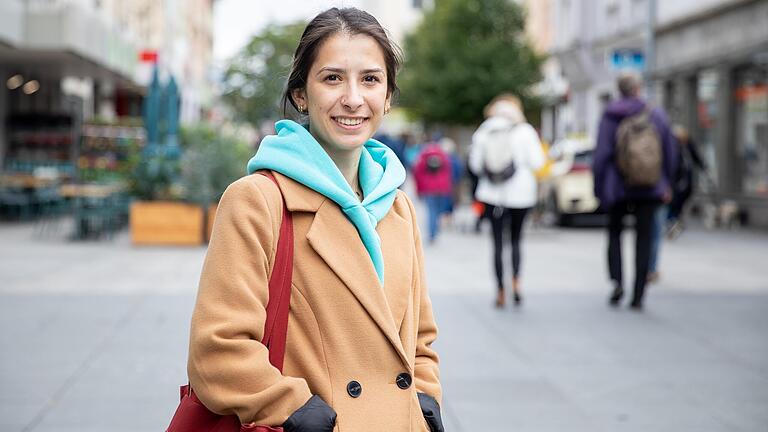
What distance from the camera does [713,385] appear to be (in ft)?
20.5

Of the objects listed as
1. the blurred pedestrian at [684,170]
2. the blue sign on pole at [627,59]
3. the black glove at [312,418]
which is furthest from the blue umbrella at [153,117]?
the black glove at [312,418]

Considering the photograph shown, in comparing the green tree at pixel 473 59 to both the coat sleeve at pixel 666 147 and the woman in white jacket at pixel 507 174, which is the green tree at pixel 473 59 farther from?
the coat sleeve at pixel 666 147

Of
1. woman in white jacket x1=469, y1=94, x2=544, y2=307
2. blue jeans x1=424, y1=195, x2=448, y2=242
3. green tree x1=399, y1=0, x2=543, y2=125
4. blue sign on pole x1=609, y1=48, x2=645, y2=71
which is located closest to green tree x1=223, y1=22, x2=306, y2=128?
green tree x1=399, y1=0, x2=543, y2=125

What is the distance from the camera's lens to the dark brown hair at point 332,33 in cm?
236

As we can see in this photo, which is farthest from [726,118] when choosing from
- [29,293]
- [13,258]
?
[29,293]

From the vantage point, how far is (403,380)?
2.29 meters

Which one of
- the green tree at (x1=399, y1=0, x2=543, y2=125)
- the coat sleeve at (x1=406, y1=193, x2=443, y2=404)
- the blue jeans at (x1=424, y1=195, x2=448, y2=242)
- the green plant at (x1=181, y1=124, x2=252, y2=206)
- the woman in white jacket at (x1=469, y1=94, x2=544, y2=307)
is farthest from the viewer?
the green tree at (x1=399, y1=0, x2=543, y2=125)

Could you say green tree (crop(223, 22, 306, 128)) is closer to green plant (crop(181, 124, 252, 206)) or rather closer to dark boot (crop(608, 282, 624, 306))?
green plant (crop(181, 124, 252, 206))

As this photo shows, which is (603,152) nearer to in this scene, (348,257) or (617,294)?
(617,294)

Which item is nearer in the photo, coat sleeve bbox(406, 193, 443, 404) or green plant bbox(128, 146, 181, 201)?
coat sleeve bbox(406, 193, 443, 404)

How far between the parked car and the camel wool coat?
17.5 meters

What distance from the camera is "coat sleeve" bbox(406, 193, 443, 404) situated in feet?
8.11

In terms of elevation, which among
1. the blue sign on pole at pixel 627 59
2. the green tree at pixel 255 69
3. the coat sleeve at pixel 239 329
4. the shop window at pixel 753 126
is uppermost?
the green tree at pixel 255 69

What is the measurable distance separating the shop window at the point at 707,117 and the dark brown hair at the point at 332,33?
21.5 metres
